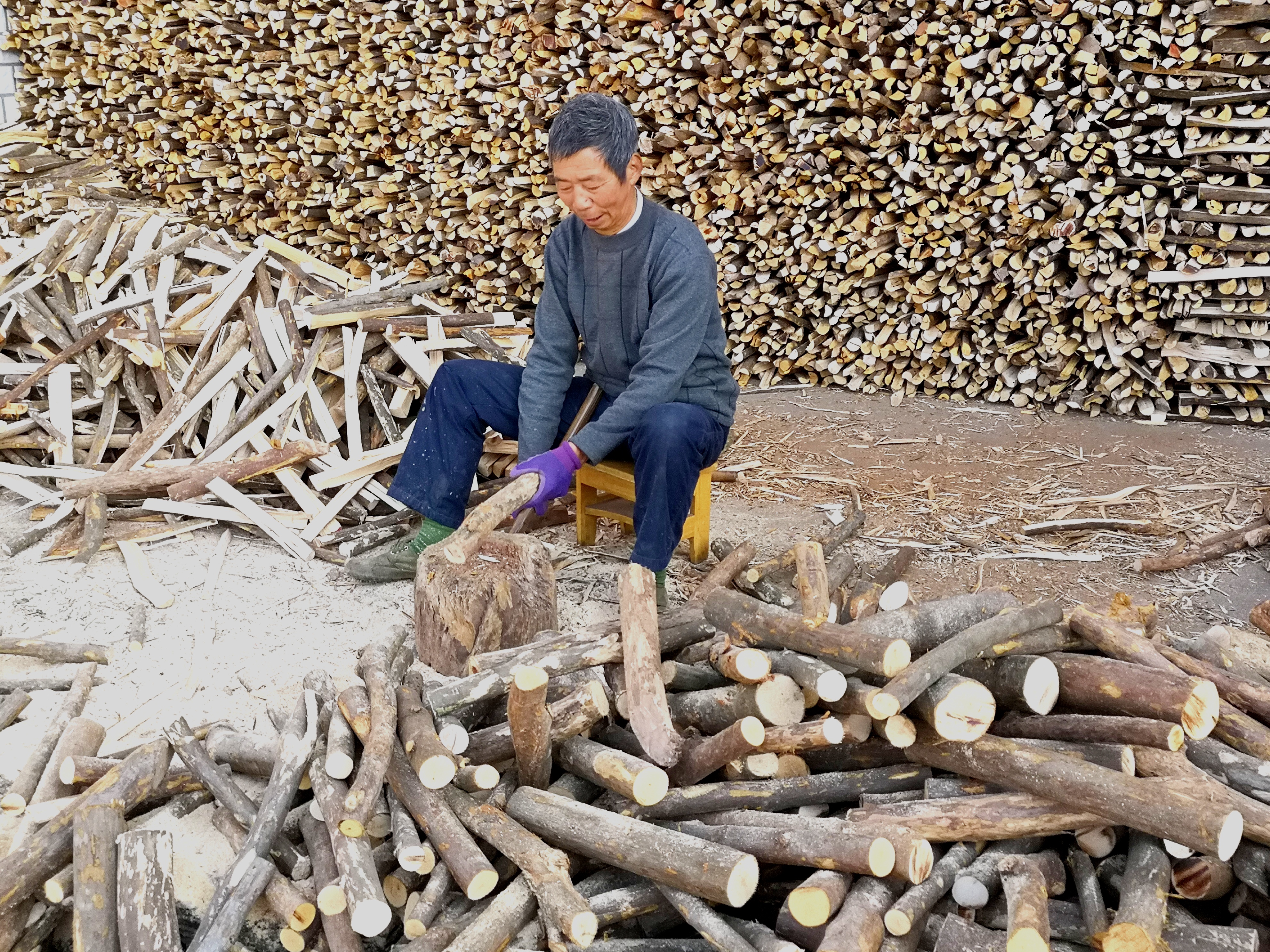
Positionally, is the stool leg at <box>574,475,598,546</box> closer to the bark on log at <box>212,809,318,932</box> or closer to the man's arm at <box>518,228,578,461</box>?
the man's arm at <box>518,228,578,461</box>

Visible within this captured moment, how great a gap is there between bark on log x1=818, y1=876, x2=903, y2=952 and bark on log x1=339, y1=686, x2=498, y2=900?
626 mm

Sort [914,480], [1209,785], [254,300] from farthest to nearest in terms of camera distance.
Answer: [254,300] < [914,480] < [1209,785]

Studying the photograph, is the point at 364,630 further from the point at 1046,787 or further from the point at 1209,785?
the point at 1209,785

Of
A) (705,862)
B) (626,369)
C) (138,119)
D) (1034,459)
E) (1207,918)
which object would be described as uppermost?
(138,119)

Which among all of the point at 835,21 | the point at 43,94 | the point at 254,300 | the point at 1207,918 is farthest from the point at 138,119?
the point at 1207,918

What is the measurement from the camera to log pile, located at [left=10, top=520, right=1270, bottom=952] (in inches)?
Answer: 73.7

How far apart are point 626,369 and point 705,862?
1.99m

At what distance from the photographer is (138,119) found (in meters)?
7.98

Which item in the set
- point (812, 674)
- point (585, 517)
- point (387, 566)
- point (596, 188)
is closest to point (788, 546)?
point (585, 517)

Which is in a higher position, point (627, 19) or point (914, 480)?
point (627, 19)

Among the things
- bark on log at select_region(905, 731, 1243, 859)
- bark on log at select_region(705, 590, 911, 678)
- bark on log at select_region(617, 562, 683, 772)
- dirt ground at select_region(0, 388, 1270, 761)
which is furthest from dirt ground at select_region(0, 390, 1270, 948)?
bark on log at select_region(905, 731, 1243, 859)

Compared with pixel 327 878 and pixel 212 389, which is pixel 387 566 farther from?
pixel 327 878

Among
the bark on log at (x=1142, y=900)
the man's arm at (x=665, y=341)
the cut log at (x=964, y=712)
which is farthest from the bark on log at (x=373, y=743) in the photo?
the bark on log at (x=1142, y=900)

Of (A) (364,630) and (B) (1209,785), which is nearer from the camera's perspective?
(B) (1209,785)
